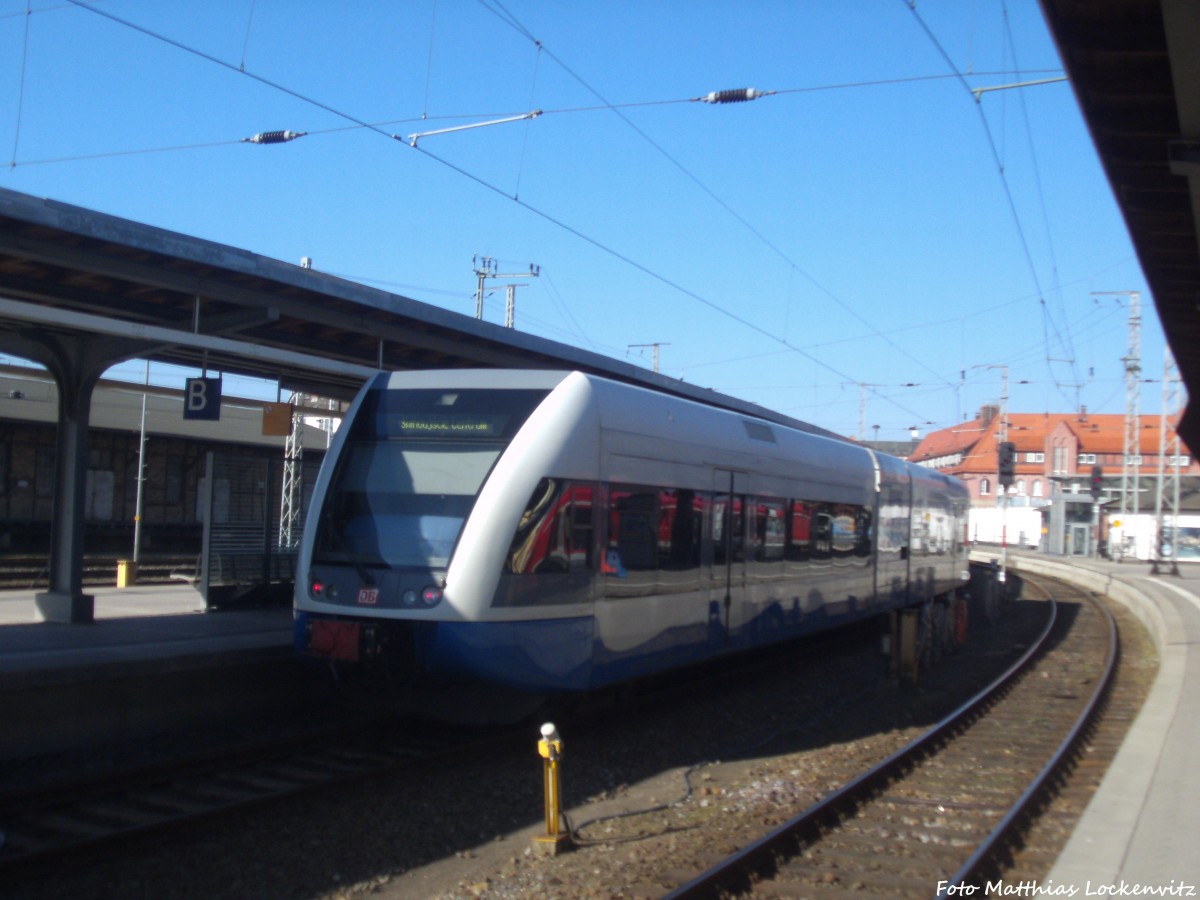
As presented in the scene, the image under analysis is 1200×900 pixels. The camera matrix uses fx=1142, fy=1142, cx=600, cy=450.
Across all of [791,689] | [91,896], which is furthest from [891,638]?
[91,896]

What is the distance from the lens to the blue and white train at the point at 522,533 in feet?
28.2

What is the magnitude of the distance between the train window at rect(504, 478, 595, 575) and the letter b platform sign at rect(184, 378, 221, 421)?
540 cm

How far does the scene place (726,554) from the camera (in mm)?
11703

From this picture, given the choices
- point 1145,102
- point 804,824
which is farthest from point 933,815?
point 1145,102

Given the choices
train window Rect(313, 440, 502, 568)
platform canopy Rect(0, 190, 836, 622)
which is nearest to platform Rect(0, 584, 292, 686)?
platform canopy Rect(0, 190, 836, 622)

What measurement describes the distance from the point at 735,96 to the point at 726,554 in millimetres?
4816

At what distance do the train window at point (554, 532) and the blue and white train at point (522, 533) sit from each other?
0.04 ft

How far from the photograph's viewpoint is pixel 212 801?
25.1 ft

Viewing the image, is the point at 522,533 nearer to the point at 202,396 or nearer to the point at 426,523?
the point at 426,523

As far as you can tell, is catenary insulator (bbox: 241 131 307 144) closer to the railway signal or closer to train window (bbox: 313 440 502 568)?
train window (bbox: 313 440 502 568)

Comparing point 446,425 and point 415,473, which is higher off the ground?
point 446,425

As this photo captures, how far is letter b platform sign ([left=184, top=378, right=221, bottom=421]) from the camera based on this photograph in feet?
41.6

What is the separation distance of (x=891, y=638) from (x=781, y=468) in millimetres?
3002

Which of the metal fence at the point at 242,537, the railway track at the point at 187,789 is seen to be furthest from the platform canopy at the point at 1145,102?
the metal fence at the point at 242,537
